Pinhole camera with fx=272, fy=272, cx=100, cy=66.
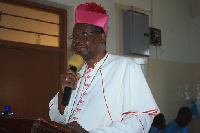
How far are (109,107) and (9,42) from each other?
223 cm

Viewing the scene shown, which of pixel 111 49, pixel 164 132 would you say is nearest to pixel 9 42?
pixel 111 49

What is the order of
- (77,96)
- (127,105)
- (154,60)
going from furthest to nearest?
(154,60) < (77,96) < (127,105)

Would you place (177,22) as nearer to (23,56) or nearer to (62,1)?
(62,1)

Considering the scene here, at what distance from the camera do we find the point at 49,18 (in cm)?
388

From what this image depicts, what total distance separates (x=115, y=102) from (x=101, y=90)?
125 millimetres

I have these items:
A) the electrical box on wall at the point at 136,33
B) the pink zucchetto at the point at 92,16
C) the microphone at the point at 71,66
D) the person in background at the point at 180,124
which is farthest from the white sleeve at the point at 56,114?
the person in background at the point at 180,124

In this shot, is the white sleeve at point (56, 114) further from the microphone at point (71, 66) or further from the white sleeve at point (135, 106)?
the white sleeve at point (135, 106)

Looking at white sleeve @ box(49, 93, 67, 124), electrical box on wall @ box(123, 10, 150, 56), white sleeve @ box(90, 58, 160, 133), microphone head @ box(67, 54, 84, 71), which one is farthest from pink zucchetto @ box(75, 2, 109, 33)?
electrical box on wall @ box(123, 10, 150, 56)

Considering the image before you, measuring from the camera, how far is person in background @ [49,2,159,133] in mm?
1557

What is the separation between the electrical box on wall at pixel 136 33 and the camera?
4.43 m

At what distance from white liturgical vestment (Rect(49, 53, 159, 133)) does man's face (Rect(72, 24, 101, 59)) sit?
0.13 metres

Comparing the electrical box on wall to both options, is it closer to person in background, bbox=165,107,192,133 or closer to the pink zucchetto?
person in background, bbox=165,107,192,133

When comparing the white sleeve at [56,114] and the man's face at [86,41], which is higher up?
the man's face at [86,41]

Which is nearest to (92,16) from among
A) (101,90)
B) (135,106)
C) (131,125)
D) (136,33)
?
(101,90)
